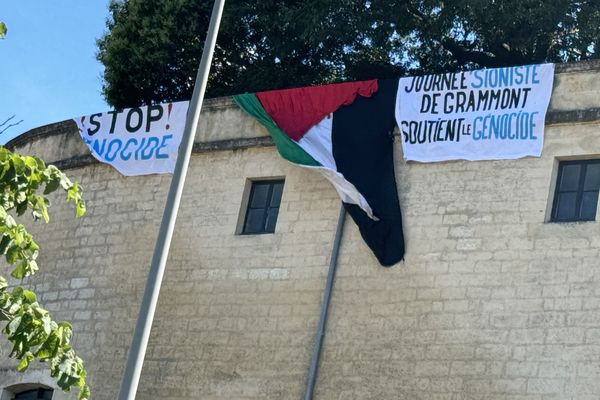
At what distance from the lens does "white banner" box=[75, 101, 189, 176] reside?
1989 centimetres

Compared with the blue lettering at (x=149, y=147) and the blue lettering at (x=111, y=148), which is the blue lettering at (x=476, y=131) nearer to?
the blue lettering at (x=149, y=147)

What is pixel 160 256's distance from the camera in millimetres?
12375

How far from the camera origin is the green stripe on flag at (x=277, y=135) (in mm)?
18266

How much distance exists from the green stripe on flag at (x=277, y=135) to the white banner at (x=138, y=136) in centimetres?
96

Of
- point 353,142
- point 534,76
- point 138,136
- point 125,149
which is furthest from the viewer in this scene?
point 125,149

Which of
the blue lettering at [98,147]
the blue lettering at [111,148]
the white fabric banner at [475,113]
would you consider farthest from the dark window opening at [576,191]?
the blue lettering at [98,147]

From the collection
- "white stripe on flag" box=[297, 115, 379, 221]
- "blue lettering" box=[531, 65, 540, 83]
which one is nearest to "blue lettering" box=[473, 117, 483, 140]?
"blue lettering" box=[531, 65, 540, 83]

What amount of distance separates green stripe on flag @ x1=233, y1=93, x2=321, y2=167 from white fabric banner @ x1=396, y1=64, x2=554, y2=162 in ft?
4.46

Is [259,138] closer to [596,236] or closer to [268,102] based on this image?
[268,102]

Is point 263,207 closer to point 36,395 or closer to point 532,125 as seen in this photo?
point 532,125

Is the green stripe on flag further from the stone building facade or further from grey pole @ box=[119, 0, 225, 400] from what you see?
grey pole @ box=[119, 0, 225, 400]

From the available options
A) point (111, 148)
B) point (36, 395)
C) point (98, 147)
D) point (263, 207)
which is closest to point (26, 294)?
point (263, 207)

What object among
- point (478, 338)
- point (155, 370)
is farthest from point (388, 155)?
point (155, 370)

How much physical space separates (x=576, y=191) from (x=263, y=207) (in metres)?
4.49
